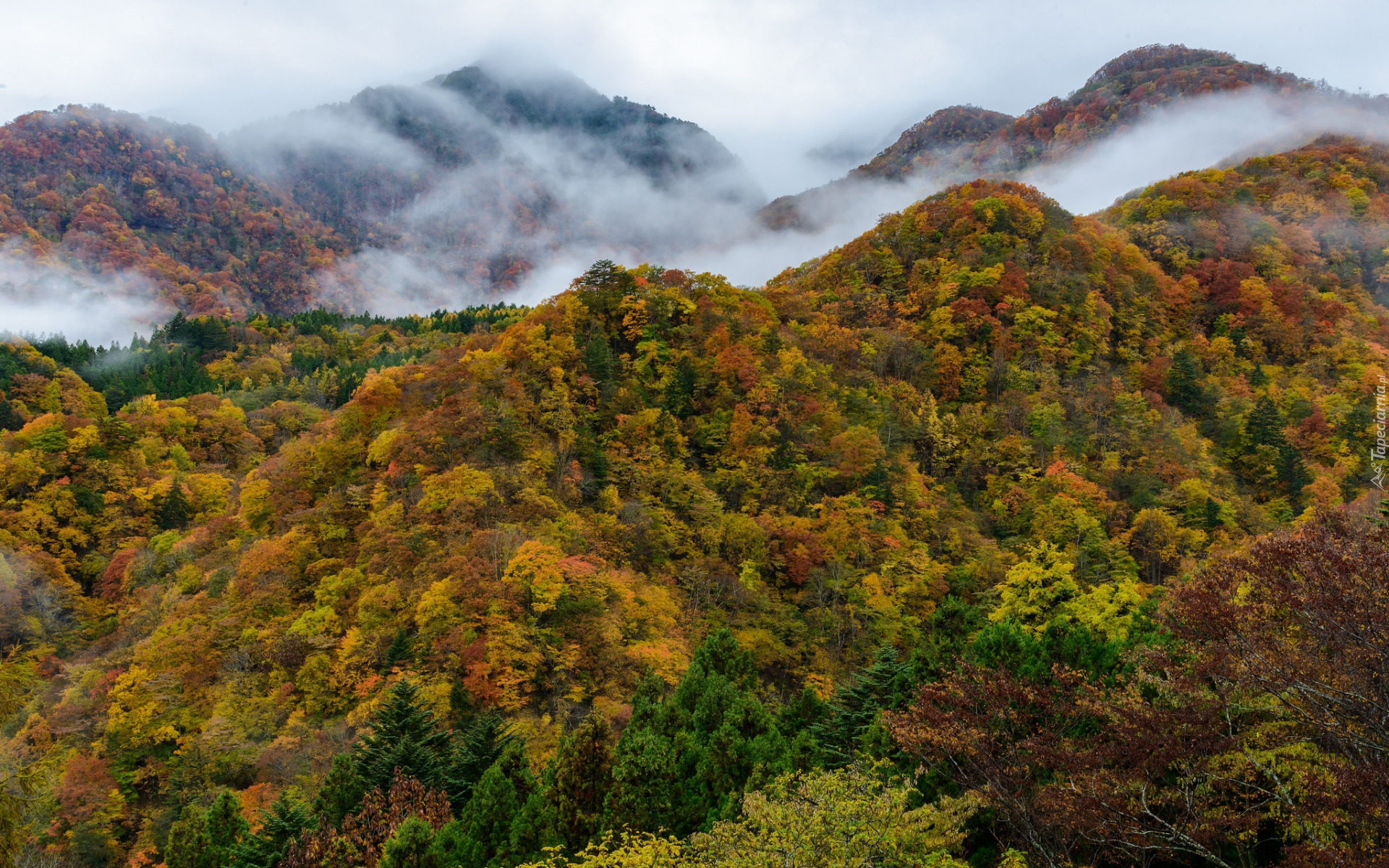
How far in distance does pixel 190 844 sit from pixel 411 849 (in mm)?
12057

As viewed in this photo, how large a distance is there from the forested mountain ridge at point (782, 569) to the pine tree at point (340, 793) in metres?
0.12

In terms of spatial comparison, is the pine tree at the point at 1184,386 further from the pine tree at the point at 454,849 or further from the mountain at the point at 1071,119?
the mountain at the point at 1071,119

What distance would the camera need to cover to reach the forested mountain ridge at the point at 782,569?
13.4m

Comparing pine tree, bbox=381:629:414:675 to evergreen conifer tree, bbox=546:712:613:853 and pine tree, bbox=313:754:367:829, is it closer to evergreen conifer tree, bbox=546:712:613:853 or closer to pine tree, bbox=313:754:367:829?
pine tree, bbox=313:754:367:829

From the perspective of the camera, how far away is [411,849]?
16891 millimetres

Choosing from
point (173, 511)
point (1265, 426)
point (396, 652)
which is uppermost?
point (173, 511)

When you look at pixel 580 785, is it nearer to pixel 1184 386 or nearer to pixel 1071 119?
pixel 1184 386

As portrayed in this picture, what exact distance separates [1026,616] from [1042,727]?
1748cm

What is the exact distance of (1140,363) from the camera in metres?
65.7

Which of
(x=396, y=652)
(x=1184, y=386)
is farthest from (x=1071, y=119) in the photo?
(x=396, y=652)

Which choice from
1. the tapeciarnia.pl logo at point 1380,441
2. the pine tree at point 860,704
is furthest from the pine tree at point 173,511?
the tapeciarnia.pl logo at point 1380,441

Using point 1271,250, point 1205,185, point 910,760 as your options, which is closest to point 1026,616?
point 910,760

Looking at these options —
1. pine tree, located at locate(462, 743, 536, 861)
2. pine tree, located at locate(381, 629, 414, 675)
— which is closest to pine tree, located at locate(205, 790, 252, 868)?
pine tree, located at locate(381, 629, 414, 675)

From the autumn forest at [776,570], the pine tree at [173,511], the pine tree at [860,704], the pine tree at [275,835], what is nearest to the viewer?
the autumn forest at [776,570]
